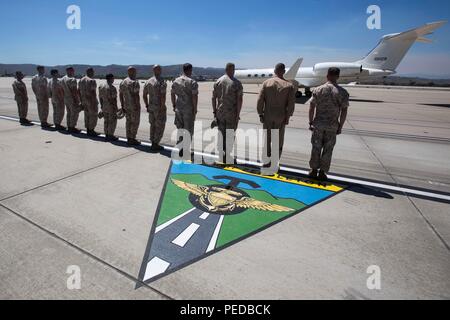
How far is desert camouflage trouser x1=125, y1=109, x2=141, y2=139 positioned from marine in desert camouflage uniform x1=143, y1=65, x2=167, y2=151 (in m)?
0.64

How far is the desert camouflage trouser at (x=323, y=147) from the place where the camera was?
17.0ft

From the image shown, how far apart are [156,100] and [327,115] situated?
13.6 ft

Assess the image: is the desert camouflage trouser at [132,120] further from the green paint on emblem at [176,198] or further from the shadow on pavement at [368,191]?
the shadow on pavement at [368,191]

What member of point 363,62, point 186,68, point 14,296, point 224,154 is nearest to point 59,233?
point 14,296

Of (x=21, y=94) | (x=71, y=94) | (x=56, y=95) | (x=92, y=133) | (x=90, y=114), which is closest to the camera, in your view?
(x=90, y=114)

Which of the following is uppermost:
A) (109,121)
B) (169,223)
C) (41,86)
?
(41,86)

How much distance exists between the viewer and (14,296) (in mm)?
2463

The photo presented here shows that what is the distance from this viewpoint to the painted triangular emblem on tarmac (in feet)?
10.3

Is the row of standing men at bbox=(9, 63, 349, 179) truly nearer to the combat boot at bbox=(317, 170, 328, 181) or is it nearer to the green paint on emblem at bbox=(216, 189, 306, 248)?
the combat boot at bbox=(317, 170, 328, 181)

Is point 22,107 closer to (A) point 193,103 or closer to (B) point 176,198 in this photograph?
(A) point 193,103

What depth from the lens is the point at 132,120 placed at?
746 centimetres

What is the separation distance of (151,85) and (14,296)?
5.30 meters

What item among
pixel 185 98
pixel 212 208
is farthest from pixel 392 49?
pixel 212 208

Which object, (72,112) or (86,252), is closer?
(86,252)
